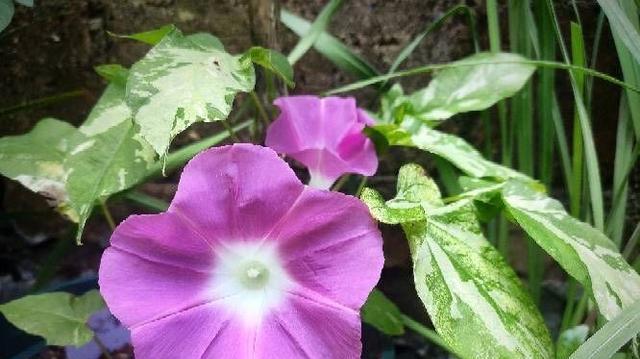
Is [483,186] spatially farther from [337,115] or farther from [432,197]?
[337,115]

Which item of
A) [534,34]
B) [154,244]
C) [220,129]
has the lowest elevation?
[220,129]

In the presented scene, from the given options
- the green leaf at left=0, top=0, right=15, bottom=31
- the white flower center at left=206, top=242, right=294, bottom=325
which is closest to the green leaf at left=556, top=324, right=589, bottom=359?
the white flower center at left=206, top=242, right=294, bottom=325

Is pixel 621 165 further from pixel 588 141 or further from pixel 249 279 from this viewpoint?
pixel 249 279

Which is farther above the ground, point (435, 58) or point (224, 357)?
point (435, 58)

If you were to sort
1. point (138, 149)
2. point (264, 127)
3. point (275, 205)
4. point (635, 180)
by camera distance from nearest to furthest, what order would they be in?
point (275, 205)
point (138, 149)
point (264, 127)
point (635, 180)

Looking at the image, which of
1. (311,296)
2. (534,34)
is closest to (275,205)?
(311,296)

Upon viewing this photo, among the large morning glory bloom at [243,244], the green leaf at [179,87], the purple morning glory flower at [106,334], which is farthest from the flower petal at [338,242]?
the purple morning glory flower at [106,334]
